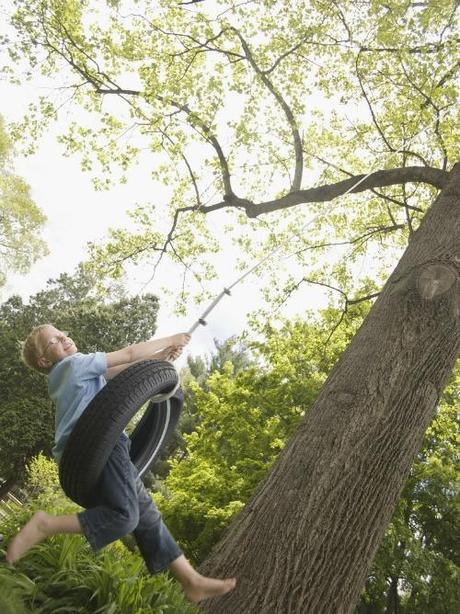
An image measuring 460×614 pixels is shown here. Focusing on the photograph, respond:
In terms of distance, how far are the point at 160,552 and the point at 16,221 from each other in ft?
72.7

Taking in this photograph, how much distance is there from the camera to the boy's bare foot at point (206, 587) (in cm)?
218

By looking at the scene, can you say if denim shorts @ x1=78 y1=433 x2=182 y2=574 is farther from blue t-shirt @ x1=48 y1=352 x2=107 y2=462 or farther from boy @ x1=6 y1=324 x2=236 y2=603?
blue t-shirt @ x1=48 y1=352 x2=107 y2=462

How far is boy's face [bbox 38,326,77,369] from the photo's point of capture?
8.41 ft

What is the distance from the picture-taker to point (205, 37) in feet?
23.4

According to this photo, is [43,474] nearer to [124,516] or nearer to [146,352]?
[146,352]

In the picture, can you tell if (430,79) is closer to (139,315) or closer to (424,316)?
(424,316)

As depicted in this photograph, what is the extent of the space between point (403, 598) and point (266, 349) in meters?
8.60

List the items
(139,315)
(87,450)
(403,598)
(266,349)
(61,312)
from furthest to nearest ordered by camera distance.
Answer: (139,315), (61,312), (403,598), (266,349), (87,450)

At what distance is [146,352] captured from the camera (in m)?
2.71

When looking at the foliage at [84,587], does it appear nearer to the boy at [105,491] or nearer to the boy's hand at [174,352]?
the boy at [105,491]

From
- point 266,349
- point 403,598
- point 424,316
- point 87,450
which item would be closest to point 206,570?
point 87,450

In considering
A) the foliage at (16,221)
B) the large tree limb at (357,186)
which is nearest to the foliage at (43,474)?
the foliage at (16,221)

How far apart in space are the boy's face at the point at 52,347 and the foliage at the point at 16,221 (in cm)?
2058

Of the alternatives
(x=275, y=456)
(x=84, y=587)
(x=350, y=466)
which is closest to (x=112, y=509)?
(x=84, y=587)
